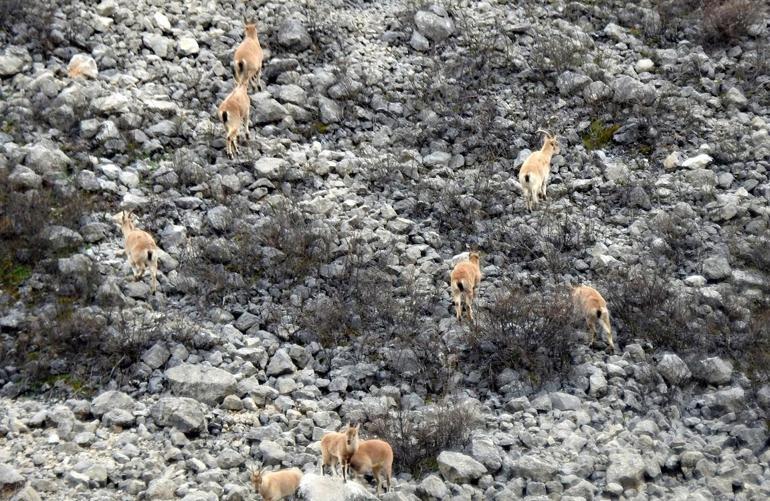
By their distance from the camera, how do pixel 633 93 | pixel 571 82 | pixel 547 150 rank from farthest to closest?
1. pixel 571 82
2. pixel 633 93
3. pixel 547 150

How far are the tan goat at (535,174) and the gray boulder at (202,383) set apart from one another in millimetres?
5767

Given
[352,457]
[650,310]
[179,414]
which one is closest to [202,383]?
[179,414]

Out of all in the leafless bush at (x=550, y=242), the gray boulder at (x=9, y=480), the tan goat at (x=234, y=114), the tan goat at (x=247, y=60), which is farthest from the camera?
the tan goat at (x=247, y=60)

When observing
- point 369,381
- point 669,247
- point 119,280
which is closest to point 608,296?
point 669,247

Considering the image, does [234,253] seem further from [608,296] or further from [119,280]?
[608,296]

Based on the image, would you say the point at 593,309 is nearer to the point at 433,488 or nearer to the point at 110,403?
the point at 433,488

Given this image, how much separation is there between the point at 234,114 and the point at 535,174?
4637 mm

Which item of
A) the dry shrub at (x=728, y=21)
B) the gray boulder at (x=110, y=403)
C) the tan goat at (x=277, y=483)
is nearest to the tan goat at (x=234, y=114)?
the gray boulder at (x=110, y=403)

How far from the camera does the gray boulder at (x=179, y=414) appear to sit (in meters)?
10.9

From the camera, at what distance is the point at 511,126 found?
1727cm

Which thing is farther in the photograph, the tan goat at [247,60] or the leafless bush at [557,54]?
the leafless bush at [557,54]

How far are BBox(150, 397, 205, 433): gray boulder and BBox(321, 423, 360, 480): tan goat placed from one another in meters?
1.52

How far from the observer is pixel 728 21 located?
1906 centimetres

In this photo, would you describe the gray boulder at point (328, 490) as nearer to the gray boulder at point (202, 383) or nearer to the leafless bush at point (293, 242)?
the gray boulder at point (202, 383)
